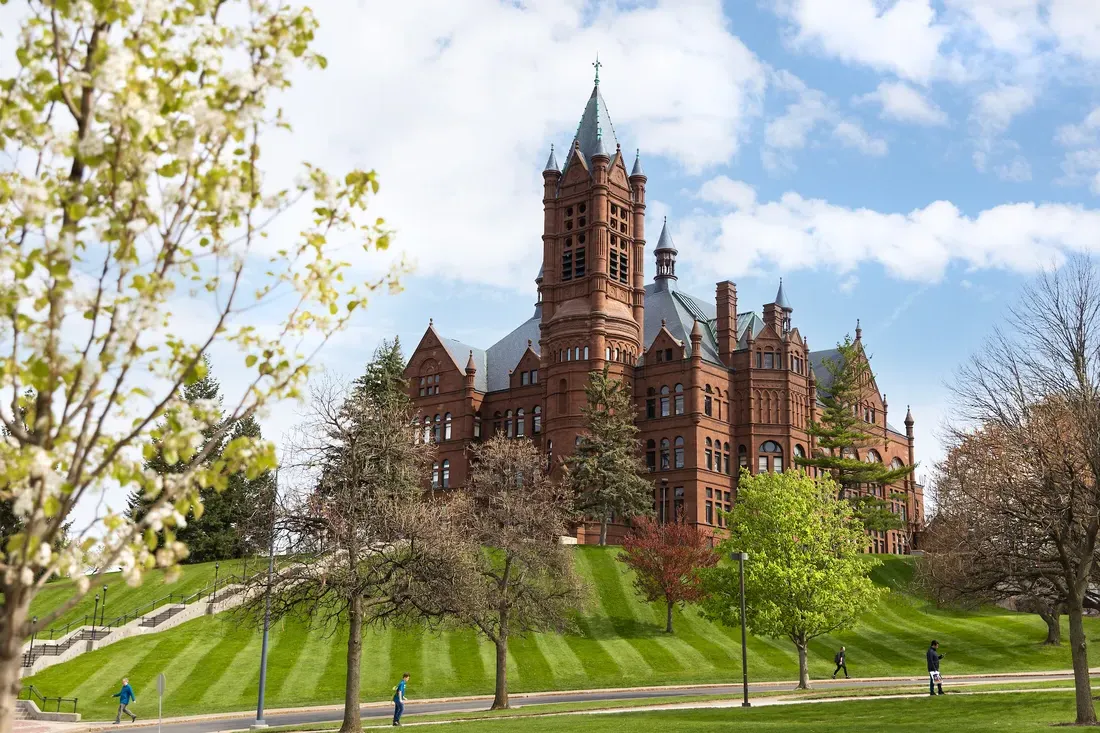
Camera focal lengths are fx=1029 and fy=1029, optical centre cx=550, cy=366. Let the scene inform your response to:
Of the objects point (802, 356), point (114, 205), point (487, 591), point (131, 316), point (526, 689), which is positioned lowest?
point (526, 689)

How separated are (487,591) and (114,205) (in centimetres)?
3390

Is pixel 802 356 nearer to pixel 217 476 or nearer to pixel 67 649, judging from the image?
pixel 67 649

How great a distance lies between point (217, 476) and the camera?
7.41 m

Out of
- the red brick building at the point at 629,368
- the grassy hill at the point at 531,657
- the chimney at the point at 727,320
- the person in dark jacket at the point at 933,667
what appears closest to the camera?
the person in dark jacket at the point at 933,667

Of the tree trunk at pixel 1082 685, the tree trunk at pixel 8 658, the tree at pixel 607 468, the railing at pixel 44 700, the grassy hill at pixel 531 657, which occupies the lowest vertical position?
the railing at pixel 44 700

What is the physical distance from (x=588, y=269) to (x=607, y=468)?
61.3ft

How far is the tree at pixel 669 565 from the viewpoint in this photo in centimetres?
5762

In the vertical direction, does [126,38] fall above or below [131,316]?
above

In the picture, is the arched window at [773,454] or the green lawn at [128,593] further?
the arched window at [773,454]

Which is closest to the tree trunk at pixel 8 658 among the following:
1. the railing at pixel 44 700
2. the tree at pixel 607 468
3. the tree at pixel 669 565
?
the railing at pixel 44 700

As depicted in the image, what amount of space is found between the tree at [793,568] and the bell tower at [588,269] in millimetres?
31706

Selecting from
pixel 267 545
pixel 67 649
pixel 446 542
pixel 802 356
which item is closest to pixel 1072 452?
pixel 446 542

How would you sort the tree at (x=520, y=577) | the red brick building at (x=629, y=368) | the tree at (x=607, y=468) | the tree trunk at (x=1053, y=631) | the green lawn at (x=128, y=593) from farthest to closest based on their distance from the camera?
the red brick building at (x=629, y=368) < the tree at (x=607, y=468) < the green lawn at (x=128, y=593) < the tree trunk at (x=1053, y=631) < the tree at (x=520, y=577)

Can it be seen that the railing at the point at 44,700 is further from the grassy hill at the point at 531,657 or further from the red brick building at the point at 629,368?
the red brick building at the point at 629,368
